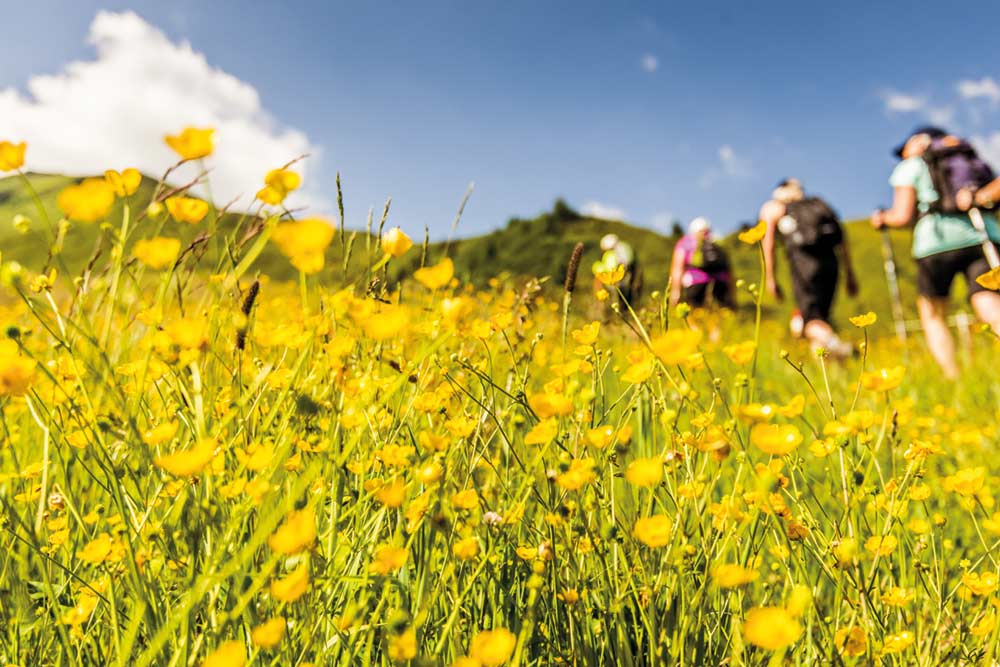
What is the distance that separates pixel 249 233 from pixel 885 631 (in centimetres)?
118

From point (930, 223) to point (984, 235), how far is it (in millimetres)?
315

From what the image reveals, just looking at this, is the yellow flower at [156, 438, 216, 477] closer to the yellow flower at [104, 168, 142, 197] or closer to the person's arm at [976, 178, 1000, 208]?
the yellow flower at [104, 168, 142, 197]

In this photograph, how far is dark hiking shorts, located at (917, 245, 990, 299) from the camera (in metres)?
3.71

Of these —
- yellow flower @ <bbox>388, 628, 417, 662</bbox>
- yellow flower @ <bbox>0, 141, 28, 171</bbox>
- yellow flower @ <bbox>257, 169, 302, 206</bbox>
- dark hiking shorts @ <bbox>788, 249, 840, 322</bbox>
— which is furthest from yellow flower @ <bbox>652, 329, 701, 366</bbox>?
dark hiking shorts @ <bbox>788, 249, 840, 322</bbox>

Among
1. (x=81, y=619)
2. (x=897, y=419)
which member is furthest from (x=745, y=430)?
(x=81, y=619)

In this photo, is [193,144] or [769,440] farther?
[193,144]

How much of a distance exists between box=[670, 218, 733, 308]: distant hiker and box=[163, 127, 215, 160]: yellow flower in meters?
5.92

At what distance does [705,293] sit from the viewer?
6.66 meters

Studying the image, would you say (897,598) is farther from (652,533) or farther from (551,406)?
(551,406)

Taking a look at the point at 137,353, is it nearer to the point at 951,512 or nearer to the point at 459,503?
the point at 459,503

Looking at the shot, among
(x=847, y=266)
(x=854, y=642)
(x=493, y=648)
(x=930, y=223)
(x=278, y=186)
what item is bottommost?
(x=854, y=642)

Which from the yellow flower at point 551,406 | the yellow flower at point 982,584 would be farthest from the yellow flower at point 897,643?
the yellow flower at point 551,406

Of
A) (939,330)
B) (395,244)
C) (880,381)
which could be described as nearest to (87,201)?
(395,244)

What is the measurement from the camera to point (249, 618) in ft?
2.62
